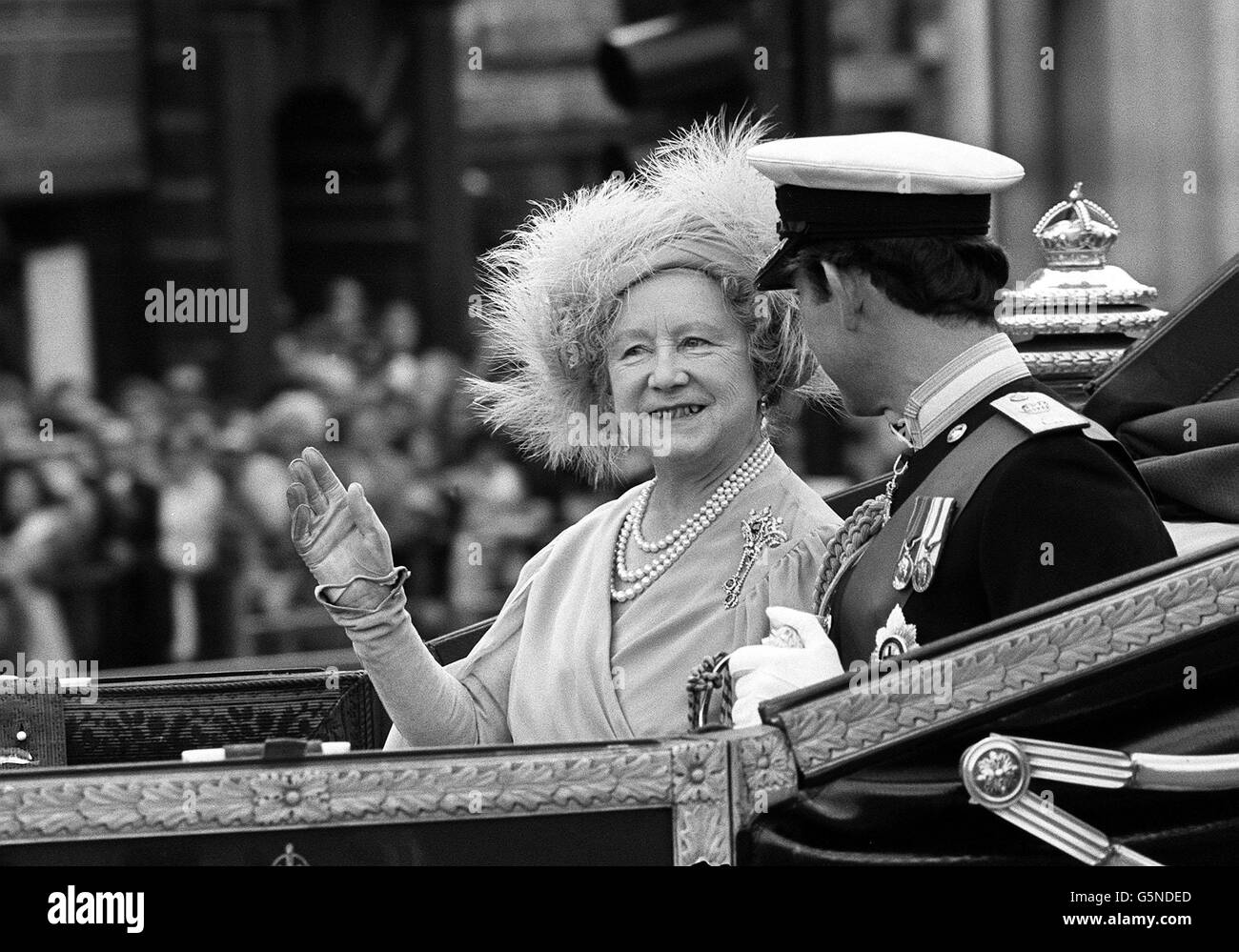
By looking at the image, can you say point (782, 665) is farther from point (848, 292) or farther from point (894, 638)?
point (848, 292)

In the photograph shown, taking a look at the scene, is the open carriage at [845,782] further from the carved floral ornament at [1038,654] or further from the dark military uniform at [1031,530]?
the dark military uniform at [1031,530]

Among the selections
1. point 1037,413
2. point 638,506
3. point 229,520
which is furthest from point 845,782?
point 229,520

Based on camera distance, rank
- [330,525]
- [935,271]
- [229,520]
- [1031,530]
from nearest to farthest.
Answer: [1031,530]
[935,271]
[330,525]
[229,520]

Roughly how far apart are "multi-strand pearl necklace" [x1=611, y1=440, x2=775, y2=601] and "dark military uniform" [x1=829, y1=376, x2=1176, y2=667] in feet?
1.50

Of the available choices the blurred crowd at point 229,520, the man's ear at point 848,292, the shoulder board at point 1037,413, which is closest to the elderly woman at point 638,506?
the man's ear at point 848,292

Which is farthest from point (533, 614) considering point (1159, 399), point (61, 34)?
point (61, 34)

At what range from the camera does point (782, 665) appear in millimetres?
2271

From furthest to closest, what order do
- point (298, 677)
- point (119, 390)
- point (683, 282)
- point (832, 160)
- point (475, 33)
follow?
point (475, 33), point (119, 390), point (298, 677), point (683, 282), point (832, 160)

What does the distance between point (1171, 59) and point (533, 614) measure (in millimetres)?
6127

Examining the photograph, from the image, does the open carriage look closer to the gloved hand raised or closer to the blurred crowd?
the gloved hand raised

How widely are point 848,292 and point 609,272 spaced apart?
487 millimetres

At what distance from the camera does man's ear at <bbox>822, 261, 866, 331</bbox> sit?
7.78 feet

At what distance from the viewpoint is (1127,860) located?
1.99m
